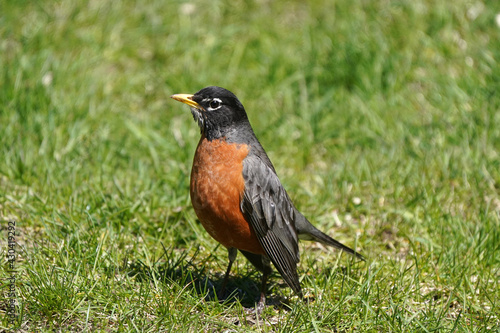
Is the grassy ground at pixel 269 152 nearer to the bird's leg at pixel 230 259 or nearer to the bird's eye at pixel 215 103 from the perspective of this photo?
the bird's leg at pixel 230 259

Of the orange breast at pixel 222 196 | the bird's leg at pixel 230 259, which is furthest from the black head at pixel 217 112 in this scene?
the bird's leg at pixel 230 259

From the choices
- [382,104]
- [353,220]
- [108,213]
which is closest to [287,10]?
[382,104]

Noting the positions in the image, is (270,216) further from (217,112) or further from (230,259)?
(217,112)

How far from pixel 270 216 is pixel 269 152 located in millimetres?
2445

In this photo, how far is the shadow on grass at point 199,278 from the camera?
4395 mm

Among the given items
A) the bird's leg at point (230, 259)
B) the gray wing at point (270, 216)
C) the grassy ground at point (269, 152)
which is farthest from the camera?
the bird's leg at point (230, 259)

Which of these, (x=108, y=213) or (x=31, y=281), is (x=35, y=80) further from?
(x=31, y=281)

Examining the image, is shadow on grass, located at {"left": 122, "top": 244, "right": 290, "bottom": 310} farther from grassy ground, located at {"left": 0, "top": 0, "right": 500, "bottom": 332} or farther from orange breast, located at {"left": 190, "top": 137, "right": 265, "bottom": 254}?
orange breast, located at {"left": 190, "top": 137, "right": 265, "bottom": 254}

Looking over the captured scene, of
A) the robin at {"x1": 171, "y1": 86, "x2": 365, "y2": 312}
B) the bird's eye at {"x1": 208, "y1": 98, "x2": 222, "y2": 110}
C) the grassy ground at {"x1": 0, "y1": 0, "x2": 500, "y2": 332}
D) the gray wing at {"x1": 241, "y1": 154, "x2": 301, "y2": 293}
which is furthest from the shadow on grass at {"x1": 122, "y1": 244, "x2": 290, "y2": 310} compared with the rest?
the bird's eye at {"x1": 208, "y1": 98, "x2": 222, "y2": 110}

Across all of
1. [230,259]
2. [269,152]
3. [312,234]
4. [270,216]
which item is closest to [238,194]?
[270,216]

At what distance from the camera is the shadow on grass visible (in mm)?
4395

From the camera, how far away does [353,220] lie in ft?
18.9

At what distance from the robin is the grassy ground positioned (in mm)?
333

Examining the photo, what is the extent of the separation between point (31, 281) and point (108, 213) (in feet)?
3.85
